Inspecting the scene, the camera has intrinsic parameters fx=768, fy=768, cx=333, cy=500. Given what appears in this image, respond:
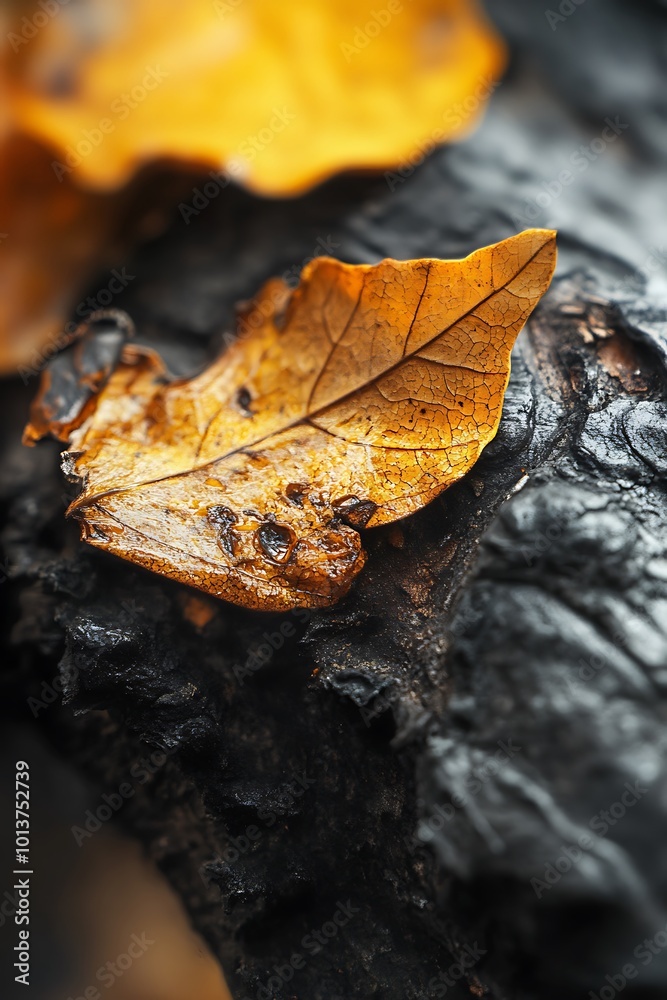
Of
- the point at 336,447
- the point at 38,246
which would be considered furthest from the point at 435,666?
the point at 38,246

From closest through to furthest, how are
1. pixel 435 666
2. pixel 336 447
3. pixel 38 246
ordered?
pixel 435 666
pixel 336 447
pixel 38 246

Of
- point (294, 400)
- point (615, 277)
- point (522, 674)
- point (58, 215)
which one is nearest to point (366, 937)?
point (522, 674)

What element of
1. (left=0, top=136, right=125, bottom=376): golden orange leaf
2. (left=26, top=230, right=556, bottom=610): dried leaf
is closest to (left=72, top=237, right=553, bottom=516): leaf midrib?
(left=26, top=230, right=556, bottom=610): dried leaf

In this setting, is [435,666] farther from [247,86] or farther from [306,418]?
[247,86]

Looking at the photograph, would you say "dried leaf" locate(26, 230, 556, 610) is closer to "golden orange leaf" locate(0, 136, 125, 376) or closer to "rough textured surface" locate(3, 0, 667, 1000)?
"rough textured surface" locate(3, 0, 667, 1000)

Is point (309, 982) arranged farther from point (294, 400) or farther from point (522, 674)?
point (294, 400)
